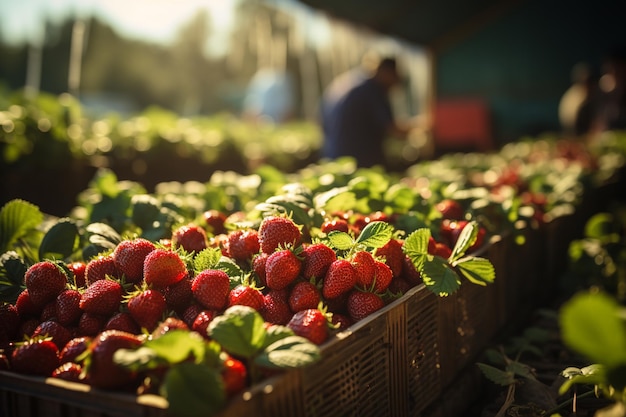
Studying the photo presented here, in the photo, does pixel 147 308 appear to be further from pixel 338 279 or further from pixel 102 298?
pixel 338 279

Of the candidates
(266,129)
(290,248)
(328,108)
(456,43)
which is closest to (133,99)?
(456,43)

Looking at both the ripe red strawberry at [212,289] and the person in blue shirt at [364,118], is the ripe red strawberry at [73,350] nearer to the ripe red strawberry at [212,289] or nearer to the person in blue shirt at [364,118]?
the ripe red strawberry at [212,289]

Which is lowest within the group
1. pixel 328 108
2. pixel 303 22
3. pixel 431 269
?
pixel 431 269

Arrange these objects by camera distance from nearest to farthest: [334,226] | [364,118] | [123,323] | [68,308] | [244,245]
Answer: [123,323]
[68,308]
[244,245]
[334,226]
[364,118]

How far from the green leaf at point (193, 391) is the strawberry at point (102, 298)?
48cm

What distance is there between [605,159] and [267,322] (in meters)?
4.83

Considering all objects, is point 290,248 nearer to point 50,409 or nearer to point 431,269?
point 431,269

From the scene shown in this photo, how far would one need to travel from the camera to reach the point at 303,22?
28.9 ft

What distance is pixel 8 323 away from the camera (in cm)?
160

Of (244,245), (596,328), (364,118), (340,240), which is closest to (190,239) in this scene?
(244,245)

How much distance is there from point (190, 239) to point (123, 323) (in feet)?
1.64

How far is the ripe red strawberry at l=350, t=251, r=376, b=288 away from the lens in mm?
1636

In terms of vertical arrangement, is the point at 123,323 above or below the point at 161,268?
below

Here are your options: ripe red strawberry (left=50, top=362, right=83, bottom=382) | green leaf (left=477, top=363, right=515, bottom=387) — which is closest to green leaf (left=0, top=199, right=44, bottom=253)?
ripe red strawberry (left=50, top=362, right=83, bottom=382)
